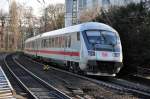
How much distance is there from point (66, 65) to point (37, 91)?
1109cm

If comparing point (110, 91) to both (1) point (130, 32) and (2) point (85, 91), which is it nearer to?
(2) point (85, 91)

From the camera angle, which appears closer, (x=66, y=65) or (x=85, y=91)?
(x=85, y=91)

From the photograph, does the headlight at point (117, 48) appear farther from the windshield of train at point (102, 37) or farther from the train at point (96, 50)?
the windshield of train at point (102, 37)

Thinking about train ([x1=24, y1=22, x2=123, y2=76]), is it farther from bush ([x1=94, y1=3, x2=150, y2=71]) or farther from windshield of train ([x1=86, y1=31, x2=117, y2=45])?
bush ([x1=94, y1=3, x2=150, y2=71])

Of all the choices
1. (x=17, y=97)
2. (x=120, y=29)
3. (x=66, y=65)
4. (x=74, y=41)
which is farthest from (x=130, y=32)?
(x=17, y=97)

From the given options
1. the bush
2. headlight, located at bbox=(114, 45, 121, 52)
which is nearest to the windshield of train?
headlight, located at bbox=(114, 45, 121, 52)

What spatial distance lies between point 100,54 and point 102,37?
118cm

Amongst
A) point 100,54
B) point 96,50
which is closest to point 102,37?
point 96,50

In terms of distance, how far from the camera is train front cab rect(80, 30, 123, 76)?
22125mm

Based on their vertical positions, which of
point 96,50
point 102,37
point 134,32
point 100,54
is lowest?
point 100,54

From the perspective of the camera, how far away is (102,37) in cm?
2289

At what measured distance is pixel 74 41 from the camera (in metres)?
24.9

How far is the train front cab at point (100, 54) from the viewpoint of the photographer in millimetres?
22125

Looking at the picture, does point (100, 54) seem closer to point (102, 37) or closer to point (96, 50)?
point (96, 50)
